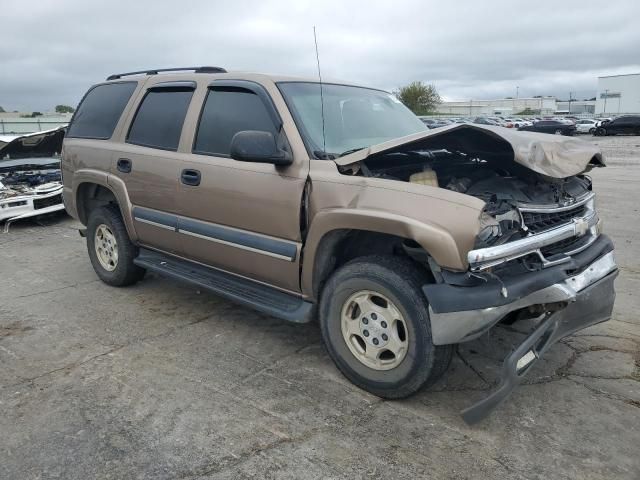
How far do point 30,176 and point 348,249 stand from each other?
785cm

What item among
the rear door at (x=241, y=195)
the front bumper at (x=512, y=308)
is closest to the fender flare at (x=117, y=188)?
the rear door at (x=241, y=195)

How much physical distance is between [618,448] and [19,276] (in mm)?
5703

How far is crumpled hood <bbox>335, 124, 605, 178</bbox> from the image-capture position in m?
3.00

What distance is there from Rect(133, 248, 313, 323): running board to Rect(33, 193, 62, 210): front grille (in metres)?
4.66

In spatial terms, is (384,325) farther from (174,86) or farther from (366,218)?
(174,86)

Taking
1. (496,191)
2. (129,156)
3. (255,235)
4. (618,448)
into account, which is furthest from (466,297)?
(129,156)

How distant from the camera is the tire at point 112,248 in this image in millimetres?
5113

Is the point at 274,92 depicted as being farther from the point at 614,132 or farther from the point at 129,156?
the point at 614,132

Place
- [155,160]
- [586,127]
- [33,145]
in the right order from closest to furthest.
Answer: [155,160], [33,145], [586,127]

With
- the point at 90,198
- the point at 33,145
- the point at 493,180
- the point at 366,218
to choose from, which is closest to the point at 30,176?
the point at 33,145

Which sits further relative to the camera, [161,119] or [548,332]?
[161,119]

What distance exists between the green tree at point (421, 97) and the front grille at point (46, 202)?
8106 cm

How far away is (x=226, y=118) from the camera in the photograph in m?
4.11

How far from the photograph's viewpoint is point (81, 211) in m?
5.59
